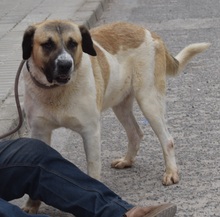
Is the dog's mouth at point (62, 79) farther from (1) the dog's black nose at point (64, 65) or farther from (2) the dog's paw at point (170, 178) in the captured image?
(2) the dog's paw at point (170, 178)

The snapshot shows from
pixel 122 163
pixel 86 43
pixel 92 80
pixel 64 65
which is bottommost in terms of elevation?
pixel 122 163

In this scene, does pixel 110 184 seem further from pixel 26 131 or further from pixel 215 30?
pixel 215 30

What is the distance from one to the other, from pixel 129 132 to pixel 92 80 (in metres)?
1.02

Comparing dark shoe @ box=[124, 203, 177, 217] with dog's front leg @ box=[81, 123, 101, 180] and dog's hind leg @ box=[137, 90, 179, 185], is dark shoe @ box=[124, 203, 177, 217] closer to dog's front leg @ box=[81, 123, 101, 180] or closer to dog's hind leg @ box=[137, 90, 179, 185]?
dog's front leg @ box=[81, 123, 101, 180]

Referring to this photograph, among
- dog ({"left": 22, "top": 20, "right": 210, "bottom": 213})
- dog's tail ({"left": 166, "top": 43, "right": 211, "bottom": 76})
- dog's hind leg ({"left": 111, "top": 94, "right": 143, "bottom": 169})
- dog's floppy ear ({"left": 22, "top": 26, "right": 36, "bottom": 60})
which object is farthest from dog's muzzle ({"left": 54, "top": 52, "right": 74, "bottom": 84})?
dog's tail ({"left": 166, "top": 43, "right": 211, "bottom": 76})

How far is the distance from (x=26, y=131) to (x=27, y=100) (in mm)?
1646

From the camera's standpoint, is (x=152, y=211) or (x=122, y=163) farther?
(x=122, y=163)

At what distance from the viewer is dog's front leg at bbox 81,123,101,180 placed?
477cm

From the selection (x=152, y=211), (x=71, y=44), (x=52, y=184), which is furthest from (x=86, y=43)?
(x=152, y=211)

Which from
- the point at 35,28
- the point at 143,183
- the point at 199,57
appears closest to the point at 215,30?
the point at 199,57

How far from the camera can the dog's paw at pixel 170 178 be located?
17.4ft

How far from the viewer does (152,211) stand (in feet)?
Answer: 14.1

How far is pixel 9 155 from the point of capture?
4.36 m

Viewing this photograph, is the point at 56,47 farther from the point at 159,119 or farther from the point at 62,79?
the point at 159,119
